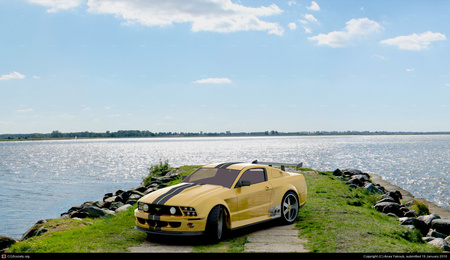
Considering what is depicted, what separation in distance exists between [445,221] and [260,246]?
8275 mm

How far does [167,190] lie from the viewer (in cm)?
920

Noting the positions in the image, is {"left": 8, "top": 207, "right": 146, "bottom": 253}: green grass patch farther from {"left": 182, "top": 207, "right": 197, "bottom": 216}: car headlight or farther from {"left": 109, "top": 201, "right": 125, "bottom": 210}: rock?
{"left": 109, "top": 201, "right": 125, "bottom": 210}: rock

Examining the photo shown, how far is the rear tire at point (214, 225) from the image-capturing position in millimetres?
8406

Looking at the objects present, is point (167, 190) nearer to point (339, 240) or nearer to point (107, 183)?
point (339, 240)

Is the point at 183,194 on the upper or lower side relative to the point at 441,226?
upper

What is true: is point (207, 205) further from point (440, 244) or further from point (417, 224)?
point (417, 224)

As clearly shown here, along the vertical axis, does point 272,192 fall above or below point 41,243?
above

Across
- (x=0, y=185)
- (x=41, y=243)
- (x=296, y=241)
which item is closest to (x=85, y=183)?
(x=0, y=185)

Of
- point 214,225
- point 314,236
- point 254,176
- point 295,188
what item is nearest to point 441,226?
point 295,188

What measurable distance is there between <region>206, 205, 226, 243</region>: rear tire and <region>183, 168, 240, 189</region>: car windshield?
2.78 ft

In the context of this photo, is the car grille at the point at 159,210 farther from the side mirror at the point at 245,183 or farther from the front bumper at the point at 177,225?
the side mirror at the point at 245,183

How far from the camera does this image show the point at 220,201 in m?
8.68

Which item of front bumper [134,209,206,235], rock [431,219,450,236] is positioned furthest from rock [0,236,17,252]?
rock [431,219,450,236]

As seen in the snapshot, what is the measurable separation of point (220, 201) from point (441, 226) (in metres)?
8.61
